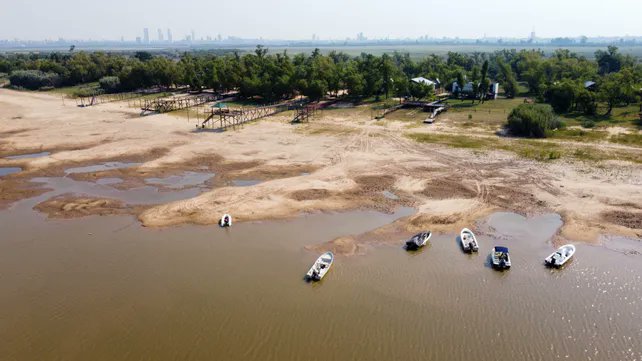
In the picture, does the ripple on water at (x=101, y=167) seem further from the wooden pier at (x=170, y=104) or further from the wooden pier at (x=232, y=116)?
the wooden pier at (x=170, y=104)

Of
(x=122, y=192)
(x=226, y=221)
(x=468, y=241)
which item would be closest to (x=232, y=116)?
(x=122, y=192)

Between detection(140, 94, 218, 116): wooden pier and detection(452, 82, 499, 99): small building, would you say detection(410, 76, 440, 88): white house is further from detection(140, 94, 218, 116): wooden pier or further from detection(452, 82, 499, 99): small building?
detection(140, 94, 218, 116): wooden pier

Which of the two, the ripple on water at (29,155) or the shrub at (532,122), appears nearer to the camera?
the ripple on water at (29,155)

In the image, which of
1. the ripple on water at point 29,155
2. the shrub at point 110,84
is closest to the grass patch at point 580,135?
the ripple on water at point 29,155

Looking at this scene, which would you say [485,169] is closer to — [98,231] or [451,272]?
[451,272]

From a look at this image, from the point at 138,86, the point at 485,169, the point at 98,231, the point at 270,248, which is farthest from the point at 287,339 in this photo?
the point at 138,86

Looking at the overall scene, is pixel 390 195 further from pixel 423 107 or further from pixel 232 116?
pixel 423 107

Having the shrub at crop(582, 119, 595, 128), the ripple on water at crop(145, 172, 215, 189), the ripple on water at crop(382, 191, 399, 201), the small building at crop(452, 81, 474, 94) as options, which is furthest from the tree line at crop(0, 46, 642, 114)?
the ripple on water at crop(382, 191, 399, 201)
